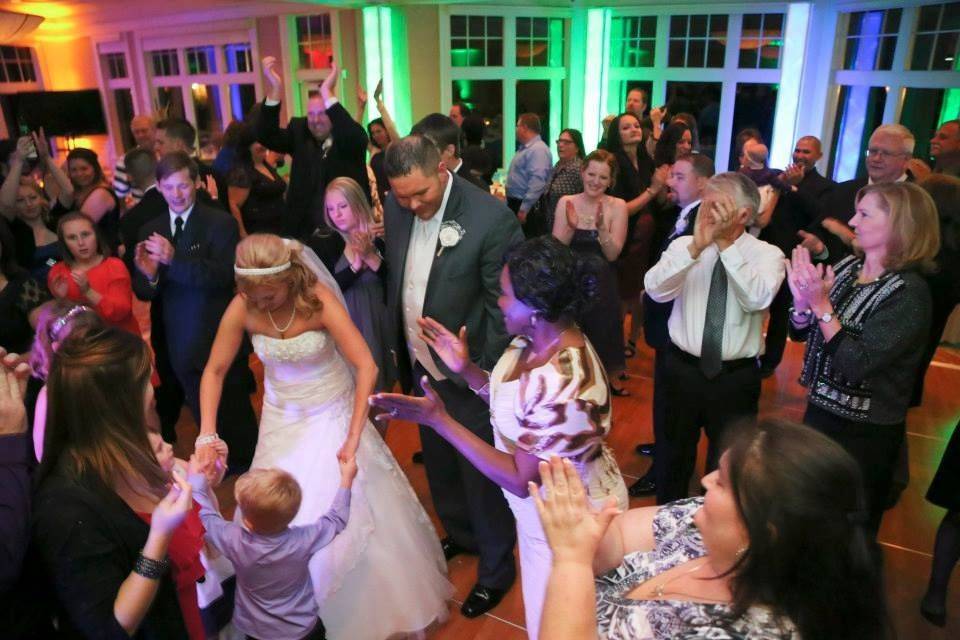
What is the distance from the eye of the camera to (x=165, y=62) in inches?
467

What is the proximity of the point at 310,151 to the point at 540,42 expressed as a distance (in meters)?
6.67

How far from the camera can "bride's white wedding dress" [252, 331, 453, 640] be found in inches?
96.8

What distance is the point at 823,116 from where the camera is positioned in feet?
26.4

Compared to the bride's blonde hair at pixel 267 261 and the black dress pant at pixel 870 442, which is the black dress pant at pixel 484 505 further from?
the black dress pant at pixel 870 442

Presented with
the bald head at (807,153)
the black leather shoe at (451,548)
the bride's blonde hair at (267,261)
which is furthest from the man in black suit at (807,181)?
the bride's blonde hair at (267,261)

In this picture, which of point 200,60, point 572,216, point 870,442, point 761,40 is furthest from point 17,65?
point 870,442

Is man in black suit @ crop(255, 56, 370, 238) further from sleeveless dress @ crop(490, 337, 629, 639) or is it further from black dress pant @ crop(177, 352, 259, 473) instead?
sleeveless dress @ crop(490, 337, 629, 639)

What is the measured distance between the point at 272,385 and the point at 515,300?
4.25 ft

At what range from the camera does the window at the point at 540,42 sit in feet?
32.3

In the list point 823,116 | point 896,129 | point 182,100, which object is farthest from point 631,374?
point 182,100

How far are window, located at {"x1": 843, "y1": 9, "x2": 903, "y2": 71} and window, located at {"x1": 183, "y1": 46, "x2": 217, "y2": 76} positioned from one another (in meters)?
9.13

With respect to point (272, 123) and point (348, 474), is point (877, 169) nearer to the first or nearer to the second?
point (348, 474)

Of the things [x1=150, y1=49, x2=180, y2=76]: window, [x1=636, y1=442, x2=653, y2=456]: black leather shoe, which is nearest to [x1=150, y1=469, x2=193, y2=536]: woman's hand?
[x1=636, y1=442, x2=653, y2=456]: black leather shoe

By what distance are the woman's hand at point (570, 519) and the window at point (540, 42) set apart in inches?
377
